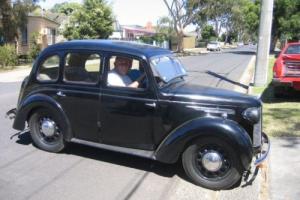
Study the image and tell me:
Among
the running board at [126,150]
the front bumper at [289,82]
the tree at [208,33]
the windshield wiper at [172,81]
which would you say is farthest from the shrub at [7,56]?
the tree at [208,33]

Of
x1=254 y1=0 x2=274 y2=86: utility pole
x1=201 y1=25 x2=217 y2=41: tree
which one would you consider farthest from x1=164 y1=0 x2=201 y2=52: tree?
x1=201 y1=25 x2=217 y2=41: tree

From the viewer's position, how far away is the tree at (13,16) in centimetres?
2900

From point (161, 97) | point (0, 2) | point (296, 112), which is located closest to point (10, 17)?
point (0, 2)

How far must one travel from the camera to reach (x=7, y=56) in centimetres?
2520

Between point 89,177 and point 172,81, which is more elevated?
point 172,81

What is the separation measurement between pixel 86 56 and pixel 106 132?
119 centimetres

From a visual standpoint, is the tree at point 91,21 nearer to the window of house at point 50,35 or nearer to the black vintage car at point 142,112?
the window of house at point 50,35

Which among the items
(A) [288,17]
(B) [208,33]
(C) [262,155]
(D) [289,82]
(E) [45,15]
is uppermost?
(A) [288,17]

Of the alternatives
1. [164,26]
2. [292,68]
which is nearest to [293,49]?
[292,68]

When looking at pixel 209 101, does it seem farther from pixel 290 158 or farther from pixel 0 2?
pixel 0 2

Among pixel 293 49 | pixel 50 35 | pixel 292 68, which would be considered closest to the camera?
pixel 292 68

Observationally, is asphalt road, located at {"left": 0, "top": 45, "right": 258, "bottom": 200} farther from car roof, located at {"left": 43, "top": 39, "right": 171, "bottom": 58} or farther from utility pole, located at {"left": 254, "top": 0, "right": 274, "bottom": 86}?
utility pole, located at {"left": 254, "top": 0, "right": 274, "bottom": 86}

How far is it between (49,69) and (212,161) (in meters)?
2.99

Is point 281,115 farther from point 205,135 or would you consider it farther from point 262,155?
point 205,135
